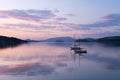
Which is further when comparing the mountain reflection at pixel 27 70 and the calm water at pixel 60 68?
the mountain reflection at pixel 27 70

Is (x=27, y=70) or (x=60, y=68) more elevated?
(x=27, y=70)

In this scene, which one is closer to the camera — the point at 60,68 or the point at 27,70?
the point at 27,70

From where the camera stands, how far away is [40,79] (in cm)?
2369

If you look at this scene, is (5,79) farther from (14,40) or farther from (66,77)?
(14,40)

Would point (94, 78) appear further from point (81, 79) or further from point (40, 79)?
point (40, 79)

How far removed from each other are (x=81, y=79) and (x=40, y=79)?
3.37 metres

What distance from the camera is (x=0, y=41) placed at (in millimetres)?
173250

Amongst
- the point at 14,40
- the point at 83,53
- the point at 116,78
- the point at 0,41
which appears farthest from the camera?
the point at 14,40

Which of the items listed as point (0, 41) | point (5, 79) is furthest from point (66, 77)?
point (0, 41)

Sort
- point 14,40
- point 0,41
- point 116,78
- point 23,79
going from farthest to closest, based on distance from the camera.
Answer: point 14,40, point 0,41, point 116,78, point 23,79

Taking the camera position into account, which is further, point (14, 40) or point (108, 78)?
point (14, 40)

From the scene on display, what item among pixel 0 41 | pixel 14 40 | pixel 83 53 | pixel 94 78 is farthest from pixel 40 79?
pixel 14 40

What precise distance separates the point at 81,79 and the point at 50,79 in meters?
2.64

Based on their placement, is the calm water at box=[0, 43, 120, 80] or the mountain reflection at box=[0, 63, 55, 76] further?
the mountain reflection at box=[0, 63, 55, 76]
